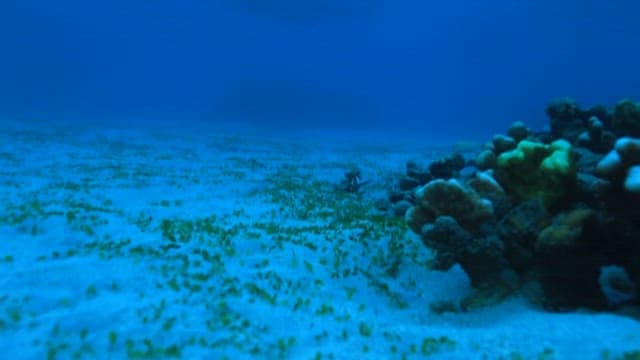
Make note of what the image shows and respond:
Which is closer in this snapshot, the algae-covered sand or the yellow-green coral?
the algae-covered sand

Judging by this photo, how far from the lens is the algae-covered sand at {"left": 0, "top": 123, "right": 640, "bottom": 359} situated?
23.7ft

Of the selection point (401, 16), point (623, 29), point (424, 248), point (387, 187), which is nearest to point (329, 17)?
point (401, 16)

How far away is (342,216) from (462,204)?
4964mm

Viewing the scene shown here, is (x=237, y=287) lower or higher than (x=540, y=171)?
lower

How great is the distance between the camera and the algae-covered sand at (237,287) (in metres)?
7.22

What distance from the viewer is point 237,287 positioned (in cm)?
922

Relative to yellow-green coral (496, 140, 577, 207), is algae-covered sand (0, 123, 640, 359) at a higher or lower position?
lower

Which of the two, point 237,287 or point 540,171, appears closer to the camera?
point 237,287

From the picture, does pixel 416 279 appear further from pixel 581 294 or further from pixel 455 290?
pixel 581 294

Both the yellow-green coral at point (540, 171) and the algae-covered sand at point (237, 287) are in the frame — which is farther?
the yellow-green coral at point (540, 171)

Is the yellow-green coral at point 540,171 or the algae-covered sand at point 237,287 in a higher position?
the yellow-green coral at point 540,171

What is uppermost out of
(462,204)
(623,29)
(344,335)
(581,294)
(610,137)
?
(623,29)

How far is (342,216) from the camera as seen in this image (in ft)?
47.0

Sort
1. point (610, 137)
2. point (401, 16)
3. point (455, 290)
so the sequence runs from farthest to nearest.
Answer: point (401, 16)
point (610, 137)
point (455, 290)
